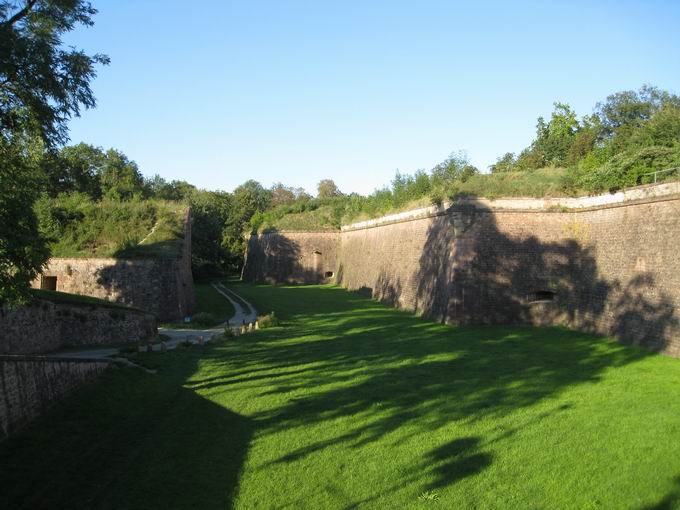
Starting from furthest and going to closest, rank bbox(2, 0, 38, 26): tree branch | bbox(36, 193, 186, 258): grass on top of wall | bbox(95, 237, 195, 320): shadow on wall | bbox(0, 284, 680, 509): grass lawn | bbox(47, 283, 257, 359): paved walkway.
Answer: bbox(36, 193, 186, 258): grass on top of wall → bbox(95, 237, 195, 320): shadow on wall → bbox(47, 283, 257, 359): paved walkway → bbox(2, 0, 38, 26): tree branch → bbox(0, 284, 680, 509): grass lawn

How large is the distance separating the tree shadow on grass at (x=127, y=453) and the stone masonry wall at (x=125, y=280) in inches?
401

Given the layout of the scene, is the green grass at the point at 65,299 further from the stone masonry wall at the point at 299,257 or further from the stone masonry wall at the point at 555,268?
the stone masonry wall at the point at 299,257

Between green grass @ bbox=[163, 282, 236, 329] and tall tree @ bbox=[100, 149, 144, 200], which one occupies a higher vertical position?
tall tree @ bbox=[100, 149, 144, 200]

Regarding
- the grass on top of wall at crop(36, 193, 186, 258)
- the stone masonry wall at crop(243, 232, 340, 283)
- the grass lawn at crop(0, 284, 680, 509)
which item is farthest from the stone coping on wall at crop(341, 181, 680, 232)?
the stone masonry wall at crop(243, 232, 340, 283)

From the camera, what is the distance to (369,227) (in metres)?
34.4

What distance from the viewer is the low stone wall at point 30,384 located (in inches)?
308

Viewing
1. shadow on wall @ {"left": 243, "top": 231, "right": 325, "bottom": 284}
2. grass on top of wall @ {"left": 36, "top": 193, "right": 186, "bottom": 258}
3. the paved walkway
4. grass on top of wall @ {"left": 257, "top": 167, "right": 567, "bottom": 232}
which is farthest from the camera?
shadow on wall @ {"left": 243, "top": 231, "right": 325, "bottom": 284}

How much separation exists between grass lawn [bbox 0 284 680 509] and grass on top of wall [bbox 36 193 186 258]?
889 cm

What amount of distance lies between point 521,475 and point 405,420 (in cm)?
244

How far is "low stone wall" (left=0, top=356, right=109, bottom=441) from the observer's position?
25.7 feet

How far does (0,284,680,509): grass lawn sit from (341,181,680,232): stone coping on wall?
13.9 ft

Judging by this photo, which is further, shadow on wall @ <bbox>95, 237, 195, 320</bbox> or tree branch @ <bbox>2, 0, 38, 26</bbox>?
shadow on wall @ <bbox>95, 237, 195, 320</bbox>

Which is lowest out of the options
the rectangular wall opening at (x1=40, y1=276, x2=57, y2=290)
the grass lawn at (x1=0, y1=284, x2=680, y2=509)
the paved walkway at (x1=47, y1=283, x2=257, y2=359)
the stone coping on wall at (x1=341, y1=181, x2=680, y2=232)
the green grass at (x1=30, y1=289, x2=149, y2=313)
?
the grass lawn at (x1=0, y1=284, x2=680, y2=509)

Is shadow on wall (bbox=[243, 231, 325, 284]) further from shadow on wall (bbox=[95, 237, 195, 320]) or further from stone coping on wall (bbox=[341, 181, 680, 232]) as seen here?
shadow on wall (bbox=[95, 237, 195, 320])
